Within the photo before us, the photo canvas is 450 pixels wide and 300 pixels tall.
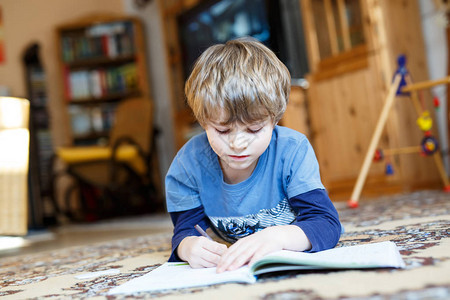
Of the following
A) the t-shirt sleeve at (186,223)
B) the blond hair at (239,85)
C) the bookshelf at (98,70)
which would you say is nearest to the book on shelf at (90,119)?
the bookshelf at (98,70)

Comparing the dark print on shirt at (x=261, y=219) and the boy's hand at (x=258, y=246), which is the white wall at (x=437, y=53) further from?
the boy's hand at (x=258, y=246)

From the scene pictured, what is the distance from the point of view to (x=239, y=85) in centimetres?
76

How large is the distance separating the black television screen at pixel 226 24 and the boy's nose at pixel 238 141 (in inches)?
68.7

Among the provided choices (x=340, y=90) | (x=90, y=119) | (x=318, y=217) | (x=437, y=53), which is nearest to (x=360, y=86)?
(x=340, y=90)

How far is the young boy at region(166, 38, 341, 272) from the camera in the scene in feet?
2.49

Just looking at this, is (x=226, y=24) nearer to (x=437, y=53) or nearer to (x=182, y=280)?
(x=437, y=53)

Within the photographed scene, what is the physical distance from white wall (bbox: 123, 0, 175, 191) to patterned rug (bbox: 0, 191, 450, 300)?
9.91 feet

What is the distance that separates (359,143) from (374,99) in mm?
262

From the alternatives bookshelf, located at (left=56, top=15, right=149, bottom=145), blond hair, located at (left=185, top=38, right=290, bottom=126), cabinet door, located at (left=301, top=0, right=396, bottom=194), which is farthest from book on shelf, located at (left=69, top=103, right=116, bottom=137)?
blond hair, located at (left=185, top=38, right=290, bottom=126)

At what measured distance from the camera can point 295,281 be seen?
61 centimetres

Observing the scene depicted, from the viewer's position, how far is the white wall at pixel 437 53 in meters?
2.40

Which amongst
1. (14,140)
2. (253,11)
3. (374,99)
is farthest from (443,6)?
(14,140)

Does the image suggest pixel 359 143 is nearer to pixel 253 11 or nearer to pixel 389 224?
pixel 253 11

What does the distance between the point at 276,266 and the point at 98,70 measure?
13.2 feet
